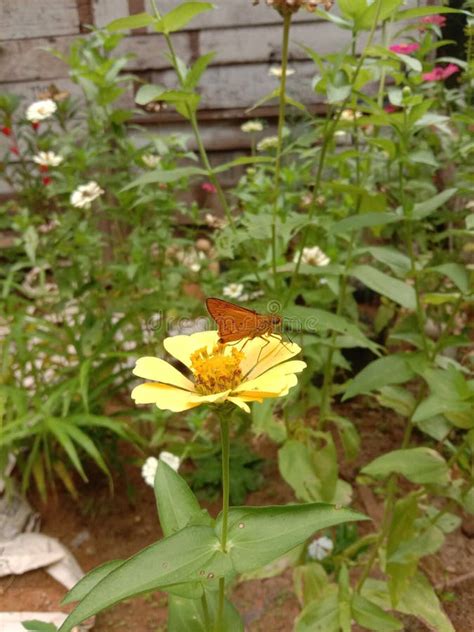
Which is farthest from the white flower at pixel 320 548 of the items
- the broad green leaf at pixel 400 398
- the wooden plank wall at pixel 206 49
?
the wooden plank wall at pixel 206 49

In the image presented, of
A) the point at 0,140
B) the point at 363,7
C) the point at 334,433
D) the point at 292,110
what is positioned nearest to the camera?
the point at 363,7

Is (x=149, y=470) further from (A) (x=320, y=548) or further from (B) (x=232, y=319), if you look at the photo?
(B) (x=232, y=319)

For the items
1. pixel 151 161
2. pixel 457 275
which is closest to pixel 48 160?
pixel 151 161

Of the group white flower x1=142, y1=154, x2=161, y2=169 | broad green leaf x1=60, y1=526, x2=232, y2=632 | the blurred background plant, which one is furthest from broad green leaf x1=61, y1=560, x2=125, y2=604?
white flower x1=142, y1=154, x2=161, y2=169

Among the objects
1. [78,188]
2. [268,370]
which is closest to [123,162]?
[78,188]

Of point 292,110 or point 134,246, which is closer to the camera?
point 134,246

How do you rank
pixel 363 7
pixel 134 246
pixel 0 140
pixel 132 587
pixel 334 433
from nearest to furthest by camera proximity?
1. pixel 132 587
2. pixel 363 7
3. pixel 134 246
4. pixel 334 433
5. pixel 0 140

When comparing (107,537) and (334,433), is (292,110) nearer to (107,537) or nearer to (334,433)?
(334,433)

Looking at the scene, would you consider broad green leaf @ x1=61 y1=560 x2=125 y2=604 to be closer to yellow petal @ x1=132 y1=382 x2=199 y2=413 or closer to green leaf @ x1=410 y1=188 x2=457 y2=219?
yellow petal @ x1=132 y1=382 x2=199 y2=413
